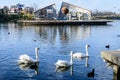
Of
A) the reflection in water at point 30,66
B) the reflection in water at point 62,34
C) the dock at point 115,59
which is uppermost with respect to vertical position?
the dock at point 115,59

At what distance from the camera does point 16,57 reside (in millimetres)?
31766

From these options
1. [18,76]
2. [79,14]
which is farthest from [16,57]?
[79,14]

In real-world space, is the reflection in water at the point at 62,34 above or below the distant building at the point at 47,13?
below

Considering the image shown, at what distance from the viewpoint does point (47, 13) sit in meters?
150

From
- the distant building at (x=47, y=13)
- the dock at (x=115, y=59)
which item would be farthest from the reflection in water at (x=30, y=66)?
the distant building at (x=47, y=13)

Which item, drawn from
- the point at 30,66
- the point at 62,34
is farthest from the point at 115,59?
the point at 62,34

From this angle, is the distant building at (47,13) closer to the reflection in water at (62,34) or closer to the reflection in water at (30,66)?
the reflection in water at (62,34)

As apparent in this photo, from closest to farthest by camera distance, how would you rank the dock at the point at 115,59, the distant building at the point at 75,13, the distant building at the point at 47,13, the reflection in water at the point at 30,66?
the dock at the point at 115,59
the reflection in water at the point at 30,66
the distant building at the point at 47,13
the distant building at the point at 75,13

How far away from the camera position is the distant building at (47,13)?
15000 centimetres

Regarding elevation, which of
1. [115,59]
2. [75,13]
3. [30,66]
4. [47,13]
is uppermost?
[115,59]

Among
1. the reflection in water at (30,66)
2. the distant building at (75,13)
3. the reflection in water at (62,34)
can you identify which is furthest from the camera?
the distant building at (75,13)

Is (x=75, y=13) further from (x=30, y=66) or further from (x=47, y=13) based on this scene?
(x=30, y=66)

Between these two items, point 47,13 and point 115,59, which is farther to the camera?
point 47,13

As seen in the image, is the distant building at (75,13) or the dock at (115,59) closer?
the dock at (115,59)
